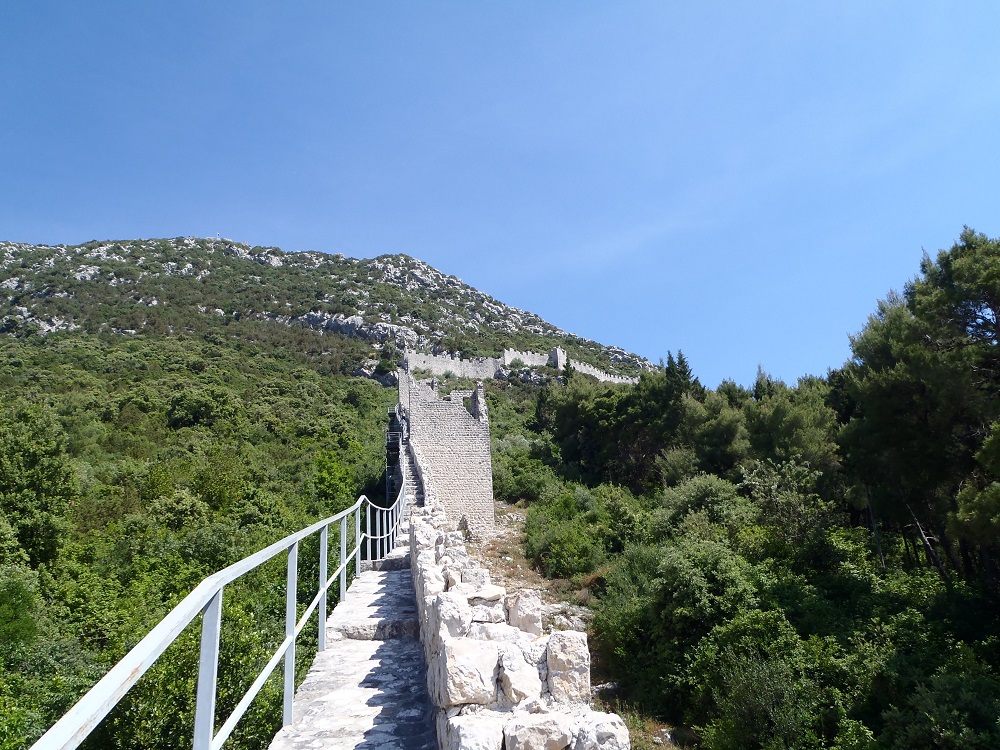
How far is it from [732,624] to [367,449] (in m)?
23.4

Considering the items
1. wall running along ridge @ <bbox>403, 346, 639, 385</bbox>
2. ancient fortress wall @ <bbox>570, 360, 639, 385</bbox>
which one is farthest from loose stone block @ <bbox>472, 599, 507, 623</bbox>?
ancient fortress wall @ <bbox>570, 360, 639, 385</bbox>

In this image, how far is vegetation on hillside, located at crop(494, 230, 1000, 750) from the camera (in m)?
8.55

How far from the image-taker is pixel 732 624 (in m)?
10.5

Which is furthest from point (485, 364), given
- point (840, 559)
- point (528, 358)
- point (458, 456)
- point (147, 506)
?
Result: point (840, 559)

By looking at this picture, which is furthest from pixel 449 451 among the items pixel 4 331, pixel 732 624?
pixel 4 331

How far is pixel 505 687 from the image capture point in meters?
2.62

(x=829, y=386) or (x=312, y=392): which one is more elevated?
(x=312, y=392)

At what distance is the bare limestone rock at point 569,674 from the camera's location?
8.63 ft

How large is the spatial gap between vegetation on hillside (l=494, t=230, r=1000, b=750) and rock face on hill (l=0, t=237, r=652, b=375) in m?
47.2

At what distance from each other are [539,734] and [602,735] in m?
0.23

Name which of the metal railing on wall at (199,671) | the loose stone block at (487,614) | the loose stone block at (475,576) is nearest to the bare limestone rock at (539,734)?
the metal railing on wall at (199,671)

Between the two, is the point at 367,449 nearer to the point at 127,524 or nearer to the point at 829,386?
the point at 127,524

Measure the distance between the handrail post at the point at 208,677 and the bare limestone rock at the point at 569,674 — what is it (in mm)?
1393

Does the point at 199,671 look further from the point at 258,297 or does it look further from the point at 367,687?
the point at 258,297
